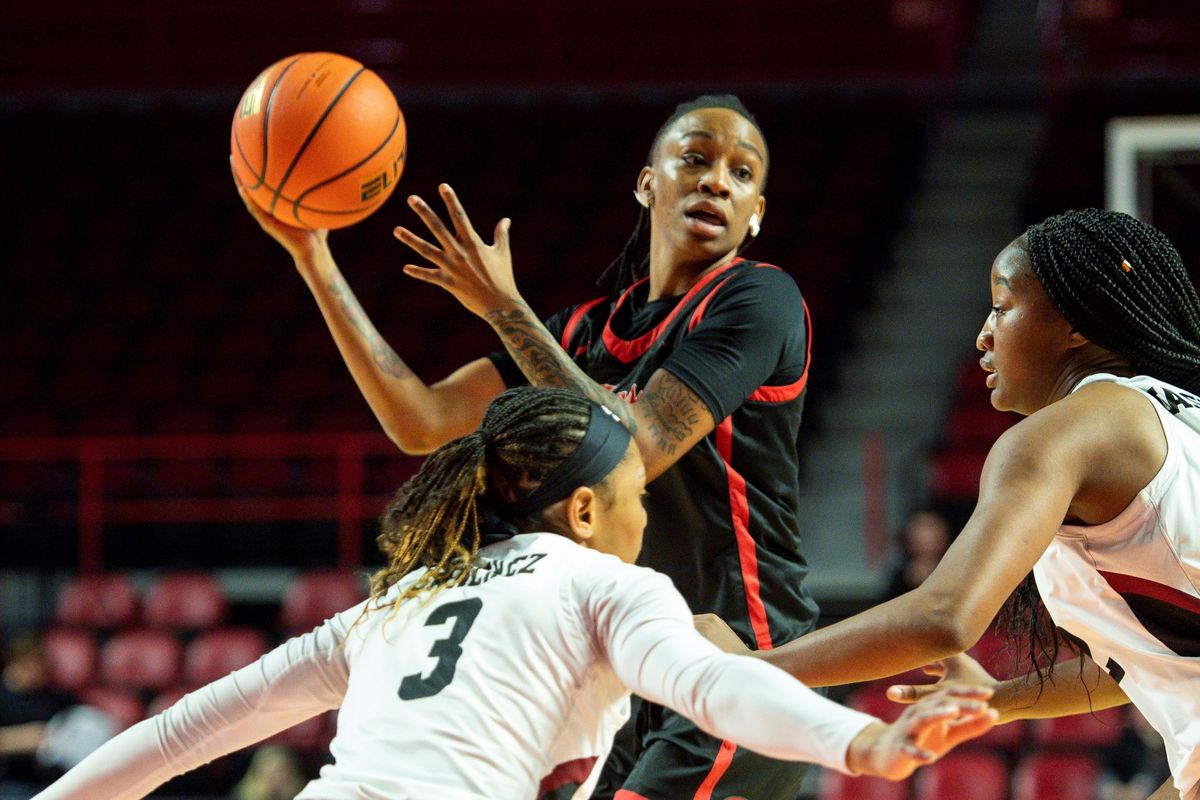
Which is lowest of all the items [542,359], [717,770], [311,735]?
[311,735]

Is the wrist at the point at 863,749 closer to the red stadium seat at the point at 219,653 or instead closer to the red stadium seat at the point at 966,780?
the red stadium seat at the point at 966,780

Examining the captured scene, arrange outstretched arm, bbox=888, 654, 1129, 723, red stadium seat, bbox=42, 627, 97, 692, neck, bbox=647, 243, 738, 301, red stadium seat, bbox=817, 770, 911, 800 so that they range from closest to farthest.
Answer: outstretched arm, bbox=888, 654, 1129, 723 → neck, bbox=647, 243, 738, 301 → red stadium seat, bbox=817, 770, 911, 800 → red stadium seat, bbox=42, 627, 97, 692

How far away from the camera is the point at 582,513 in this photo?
236cm

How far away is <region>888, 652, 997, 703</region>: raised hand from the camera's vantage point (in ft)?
8.80

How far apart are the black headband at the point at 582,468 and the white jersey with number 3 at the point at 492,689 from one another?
2.7 inches

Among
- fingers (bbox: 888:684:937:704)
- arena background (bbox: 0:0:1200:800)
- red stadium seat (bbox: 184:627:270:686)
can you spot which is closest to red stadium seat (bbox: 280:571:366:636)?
arena background (bbox: 0:0:1200:800)

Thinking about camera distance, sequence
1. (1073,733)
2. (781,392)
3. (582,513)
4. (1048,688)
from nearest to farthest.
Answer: (582,513), (1048,688), (781,392), (1073,733)

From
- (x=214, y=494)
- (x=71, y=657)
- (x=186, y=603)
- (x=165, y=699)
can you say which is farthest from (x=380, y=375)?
(x=214, y=494)

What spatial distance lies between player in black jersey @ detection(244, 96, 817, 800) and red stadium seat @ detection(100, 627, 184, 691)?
5103mm

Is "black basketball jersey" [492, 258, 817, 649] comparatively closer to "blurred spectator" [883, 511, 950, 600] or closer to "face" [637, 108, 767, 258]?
"face" [637, 108, 767, 258]

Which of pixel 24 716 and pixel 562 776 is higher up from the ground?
pixel 562 776

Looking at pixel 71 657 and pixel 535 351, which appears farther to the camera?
pixel 71 657

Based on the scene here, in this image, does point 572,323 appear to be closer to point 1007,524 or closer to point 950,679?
point 950,679

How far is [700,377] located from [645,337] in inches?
13.3
